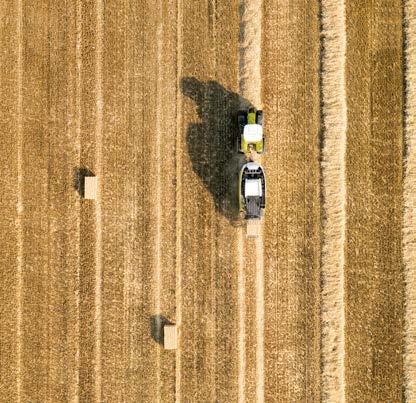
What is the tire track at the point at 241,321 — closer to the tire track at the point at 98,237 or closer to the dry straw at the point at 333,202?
the dry straw at the point at 333,202

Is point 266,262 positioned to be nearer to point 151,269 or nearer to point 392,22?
point 151,269

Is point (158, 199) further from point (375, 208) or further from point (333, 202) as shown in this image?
point (375, 208)

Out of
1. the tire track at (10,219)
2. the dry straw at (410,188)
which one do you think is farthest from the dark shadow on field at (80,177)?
the dry straw at (410,188)

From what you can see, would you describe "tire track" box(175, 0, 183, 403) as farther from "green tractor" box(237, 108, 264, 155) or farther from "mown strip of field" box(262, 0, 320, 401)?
"mown strip of field" box(262, 0, 320, 401)

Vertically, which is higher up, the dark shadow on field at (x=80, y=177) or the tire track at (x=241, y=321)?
the dark shadow on field at (x=80, y=177)

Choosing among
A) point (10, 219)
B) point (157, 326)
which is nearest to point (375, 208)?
point (157, 326)

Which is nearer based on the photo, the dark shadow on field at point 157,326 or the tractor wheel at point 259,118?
the tractor wheel at point 259,118

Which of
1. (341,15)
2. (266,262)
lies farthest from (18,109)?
(341,15)

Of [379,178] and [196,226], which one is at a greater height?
[379,178]
